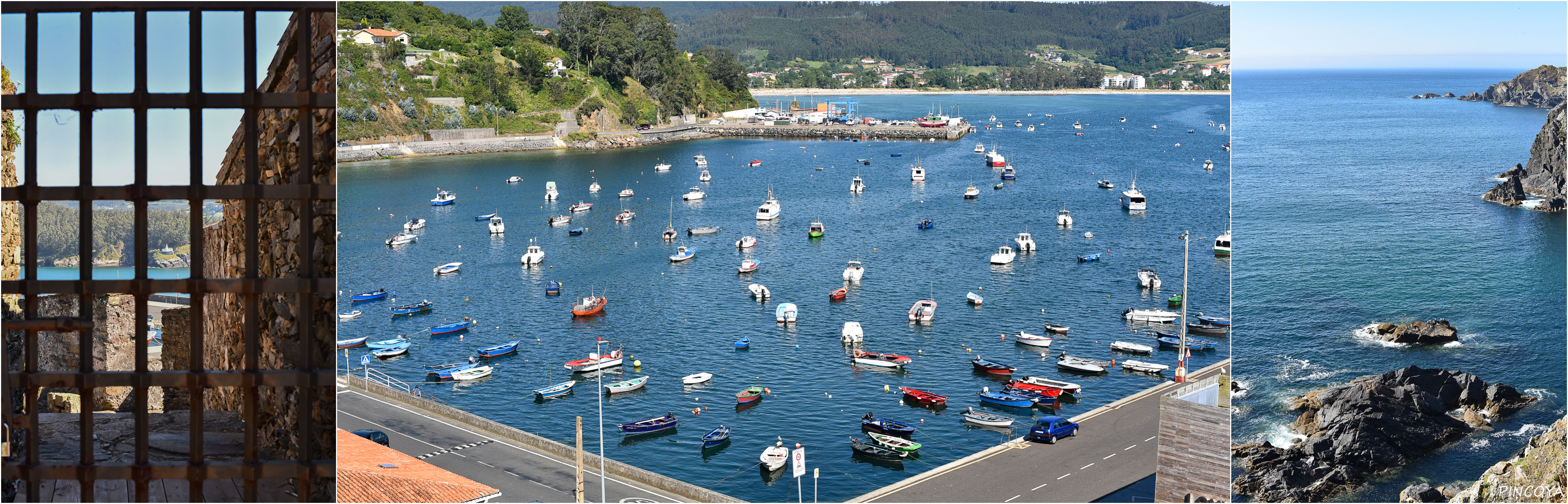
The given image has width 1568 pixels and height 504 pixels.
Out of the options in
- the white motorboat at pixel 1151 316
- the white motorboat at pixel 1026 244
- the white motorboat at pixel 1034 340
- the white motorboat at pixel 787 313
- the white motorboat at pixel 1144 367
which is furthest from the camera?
the white motorboat at pixel 1026 244

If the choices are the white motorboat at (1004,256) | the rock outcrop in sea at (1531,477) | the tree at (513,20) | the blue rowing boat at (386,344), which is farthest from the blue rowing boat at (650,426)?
the tree at (513,20)

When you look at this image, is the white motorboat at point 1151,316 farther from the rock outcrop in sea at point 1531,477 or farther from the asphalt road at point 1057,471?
the rock outcrop in sea at point 1531,477

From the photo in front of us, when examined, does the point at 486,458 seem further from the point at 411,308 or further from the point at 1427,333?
the point at 1427,333

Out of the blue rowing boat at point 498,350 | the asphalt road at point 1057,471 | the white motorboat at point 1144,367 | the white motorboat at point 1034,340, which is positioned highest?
the white motorboat at point 1034,340

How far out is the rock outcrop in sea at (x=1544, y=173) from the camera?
14883 mm

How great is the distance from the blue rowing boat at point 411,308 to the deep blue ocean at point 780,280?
695 mm

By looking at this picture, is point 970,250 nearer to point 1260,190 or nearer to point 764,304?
point 764,304

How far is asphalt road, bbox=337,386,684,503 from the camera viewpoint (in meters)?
26.3

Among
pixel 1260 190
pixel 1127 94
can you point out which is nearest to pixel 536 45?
pixel 1127 94

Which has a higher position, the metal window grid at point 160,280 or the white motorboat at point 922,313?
the metal window grid at point 160,280

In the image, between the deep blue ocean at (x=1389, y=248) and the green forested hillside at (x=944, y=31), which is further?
the green forested hillside at (x=944, y=31)

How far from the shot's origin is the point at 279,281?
5.29 meters

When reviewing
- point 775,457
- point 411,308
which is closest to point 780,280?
point 411,308

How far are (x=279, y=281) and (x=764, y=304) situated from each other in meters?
43.9
